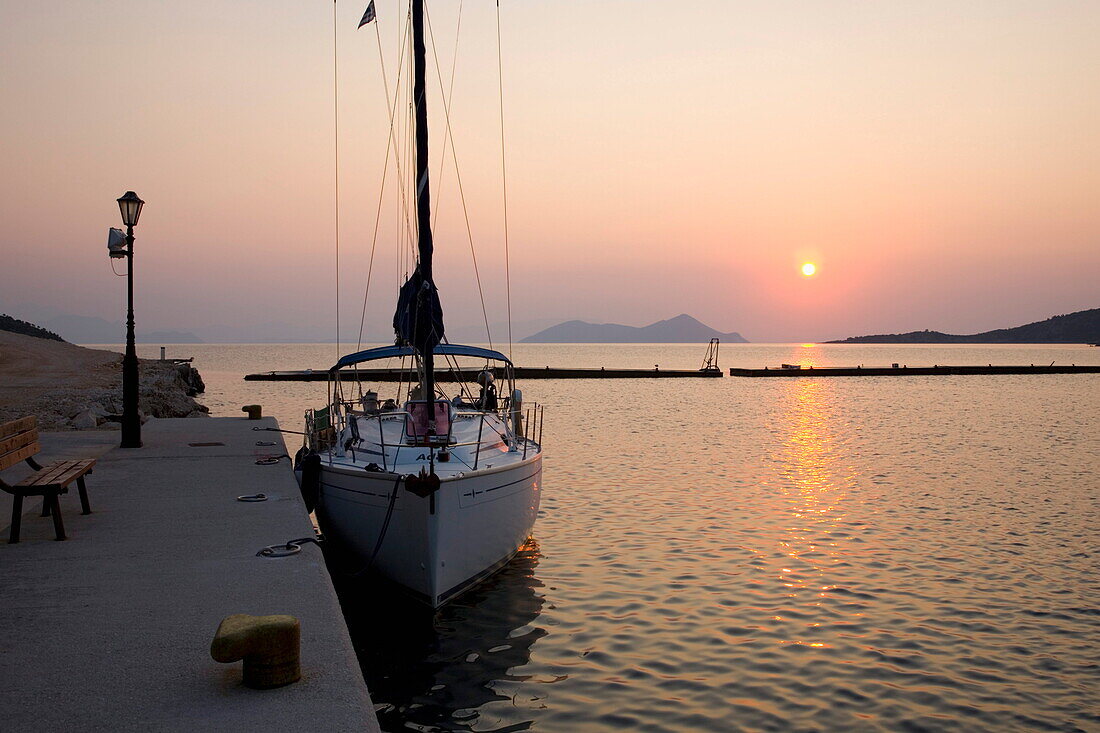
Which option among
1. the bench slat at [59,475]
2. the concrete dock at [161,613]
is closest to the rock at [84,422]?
the concrete dock at [161,613]

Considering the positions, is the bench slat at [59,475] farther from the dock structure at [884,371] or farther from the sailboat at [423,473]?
the dock structure at [884,371]

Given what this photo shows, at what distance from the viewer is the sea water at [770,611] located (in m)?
8.49

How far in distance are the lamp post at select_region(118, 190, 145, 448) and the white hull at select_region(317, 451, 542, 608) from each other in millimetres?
6442

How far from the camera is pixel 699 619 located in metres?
11.1

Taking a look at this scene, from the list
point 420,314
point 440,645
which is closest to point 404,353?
point 420,314

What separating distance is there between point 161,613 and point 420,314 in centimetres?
782

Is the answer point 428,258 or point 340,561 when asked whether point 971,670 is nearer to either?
point 340,561

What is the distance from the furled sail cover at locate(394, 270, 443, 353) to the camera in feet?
45.1

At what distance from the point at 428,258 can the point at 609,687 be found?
7.68 meters

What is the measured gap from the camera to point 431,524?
10.1 meters

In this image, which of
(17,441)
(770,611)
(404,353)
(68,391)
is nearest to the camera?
(17,441)

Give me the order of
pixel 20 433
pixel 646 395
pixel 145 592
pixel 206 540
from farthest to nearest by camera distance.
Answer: pixel 646 395, pixel 20 433, pixel 206 540, pixel 145 592

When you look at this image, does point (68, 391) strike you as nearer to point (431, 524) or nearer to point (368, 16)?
point (368, 16)

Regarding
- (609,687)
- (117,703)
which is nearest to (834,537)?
(609,687)
